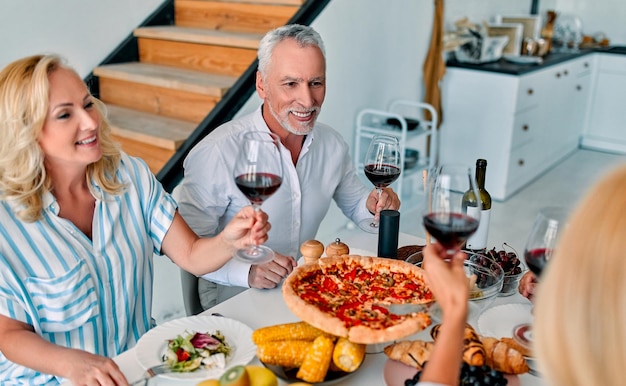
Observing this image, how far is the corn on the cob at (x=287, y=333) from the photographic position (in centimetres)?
A: 115

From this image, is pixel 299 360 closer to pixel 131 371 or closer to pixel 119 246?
pixel 131 371

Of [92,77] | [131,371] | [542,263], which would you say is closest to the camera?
[542,263]

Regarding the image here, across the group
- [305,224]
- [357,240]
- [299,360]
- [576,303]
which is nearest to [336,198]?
[305,224]

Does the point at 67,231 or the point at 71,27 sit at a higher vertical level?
the point at 71,27

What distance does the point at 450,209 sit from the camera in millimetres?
1077

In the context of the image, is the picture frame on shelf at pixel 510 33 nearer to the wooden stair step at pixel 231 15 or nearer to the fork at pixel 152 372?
the wooden stair step at pixel 231 15

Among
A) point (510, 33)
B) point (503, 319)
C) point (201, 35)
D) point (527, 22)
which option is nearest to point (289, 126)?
point (503, 319)

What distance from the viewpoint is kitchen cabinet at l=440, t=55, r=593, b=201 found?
4.12m

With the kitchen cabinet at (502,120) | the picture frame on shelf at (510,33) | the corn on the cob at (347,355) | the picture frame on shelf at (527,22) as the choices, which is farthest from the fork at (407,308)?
the picture frame on shelf at (527,22)

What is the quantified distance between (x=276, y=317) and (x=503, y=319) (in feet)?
1.66

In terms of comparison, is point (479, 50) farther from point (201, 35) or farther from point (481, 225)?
point (481, 225)

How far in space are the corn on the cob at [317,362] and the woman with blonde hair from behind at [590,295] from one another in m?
0.43

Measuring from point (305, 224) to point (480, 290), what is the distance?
781 millimetres

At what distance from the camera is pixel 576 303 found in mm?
747
